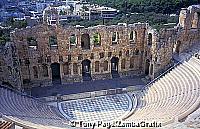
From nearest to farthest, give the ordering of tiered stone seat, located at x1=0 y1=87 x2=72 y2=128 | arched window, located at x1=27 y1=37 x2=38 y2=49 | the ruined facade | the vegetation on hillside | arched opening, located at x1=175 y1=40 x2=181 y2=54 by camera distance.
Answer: tiered stone seat, located at x1=0 y1=87 x2=72 y2=128, the ruined facade, arched window, located at x1=27 y1=37 x2=38 y2=49, arched opening, located at x1=175 y1=40 x2=181 y2=54, the vegetation on hillside

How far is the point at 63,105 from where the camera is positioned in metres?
28.8

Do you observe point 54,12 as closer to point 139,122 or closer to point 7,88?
point 7,88

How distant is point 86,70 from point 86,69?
6.6 inches

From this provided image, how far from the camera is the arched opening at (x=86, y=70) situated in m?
33.4

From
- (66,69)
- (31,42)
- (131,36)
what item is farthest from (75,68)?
(131,36)

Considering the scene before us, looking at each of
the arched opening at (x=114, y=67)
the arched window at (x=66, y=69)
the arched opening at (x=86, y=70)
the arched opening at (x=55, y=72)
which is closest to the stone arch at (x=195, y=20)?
the arched opening at (x=114, y=67)

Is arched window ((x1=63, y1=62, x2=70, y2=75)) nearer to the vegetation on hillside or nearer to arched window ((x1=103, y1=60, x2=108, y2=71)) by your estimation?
arched window ((x1=103, y1=60, x2=108, y2=71))

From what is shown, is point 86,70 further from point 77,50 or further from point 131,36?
point 131,36

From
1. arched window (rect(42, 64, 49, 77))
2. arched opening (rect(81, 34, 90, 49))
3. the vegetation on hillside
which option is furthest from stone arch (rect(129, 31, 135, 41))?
the vegetation on hillside

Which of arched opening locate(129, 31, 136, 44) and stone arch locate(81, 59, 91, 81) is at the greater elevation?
arched opening locate(129, 31, 136, 44)

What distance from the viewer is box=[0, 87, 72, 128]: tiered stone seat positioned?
2162 centimetres

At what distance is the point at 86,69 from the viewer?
115 feet

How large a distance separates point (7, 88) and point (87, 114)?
25.3 ft

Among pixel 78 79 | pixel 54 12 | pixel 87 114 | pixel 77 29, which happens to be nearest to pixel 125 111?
pixel 87 114
